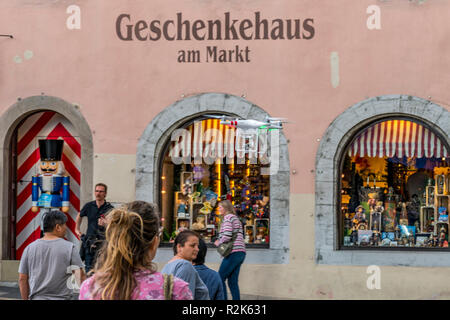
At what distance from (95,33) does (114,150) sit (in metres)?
1.84

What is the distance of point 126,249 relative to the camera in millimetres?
3447

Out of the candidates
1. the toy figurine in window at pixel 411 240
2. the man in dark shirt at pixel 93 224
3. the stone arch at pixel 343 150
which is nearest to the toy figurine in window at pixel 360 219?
the stone arch at pixel 343 150

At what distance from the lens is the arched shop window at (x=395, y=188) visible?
10.7 metres

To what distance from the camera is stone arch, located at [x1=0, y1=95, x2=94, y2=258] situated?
11.4 m

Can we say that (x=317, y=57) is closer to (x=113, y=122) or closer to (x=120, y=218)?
(x=113, y=122)

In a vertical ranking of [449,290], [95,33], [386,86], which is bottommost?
[449,290]

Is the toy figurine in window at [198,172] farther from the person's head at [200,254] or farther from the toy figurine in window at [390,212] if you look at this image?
the person's head at [200,254]

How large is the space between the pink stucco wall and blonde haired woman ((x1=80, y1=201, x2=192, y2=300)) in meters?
7.36

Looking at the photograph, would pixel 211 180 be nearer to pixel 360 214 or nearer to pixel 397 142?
pixel 360 214

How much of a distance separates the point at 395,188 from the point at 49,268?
6192 millimetres

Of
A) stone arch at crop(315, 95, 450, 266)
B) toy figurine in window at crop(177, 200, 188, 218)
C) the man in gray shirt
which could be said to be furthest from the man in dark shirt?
the man in gray shirt

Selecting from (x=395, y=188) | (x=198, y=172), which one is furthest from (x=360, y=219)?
(x=198, y=172)

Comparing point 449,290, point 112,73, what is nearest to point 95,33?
point 112,73

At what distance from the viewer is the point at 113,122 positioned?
37.2 ft
